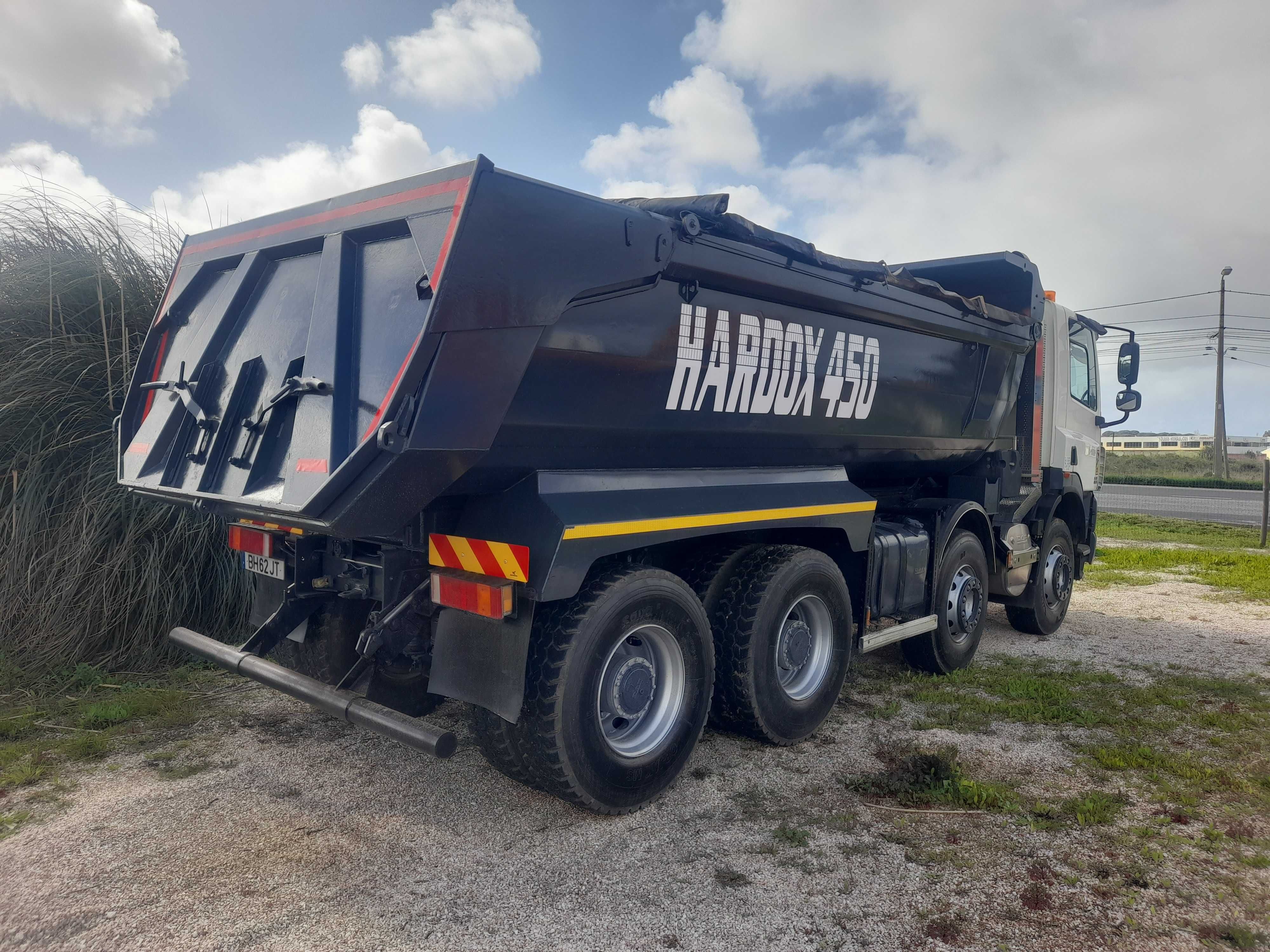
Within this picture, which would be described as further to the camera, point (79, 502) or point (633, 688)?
point (79, 502)

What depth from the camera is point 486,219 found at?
2873 millimetres

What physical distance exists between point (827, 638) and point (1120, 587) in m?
6.84

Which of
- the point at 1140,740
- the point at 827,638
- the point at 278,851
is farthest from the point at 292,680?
the point at 1140,740

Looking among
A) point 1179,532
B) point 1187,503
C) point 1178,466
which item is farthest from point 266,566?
point 1178,466

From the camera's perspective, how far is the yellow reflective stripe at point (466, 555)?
3.29 metres

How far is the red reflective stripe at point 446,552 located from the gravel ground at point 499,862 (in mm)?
1087

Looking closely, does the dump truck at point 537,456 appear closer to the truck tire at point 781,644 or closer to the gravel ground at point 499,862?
the truck tire at point 781,644

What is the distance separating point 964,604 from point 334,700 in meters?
4.71

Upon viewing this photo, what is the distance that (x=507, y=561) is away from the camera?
10.5ft

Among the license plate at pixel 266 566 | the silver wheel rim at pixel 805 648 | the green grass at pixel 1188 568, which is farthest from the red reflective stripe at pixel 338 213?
the green grass at pixel 1188 568

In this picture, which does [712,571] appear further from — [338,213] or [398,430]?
[338,213]

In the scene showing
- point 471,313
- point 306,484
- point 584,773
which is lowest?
point 584,773

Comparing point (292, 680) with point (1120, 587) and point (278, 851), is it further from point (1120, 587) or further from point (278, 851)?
point (1120, 587)

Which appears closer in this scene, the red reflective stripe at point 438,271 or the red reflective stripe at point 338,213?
the red reflective stripe at point 438,271
